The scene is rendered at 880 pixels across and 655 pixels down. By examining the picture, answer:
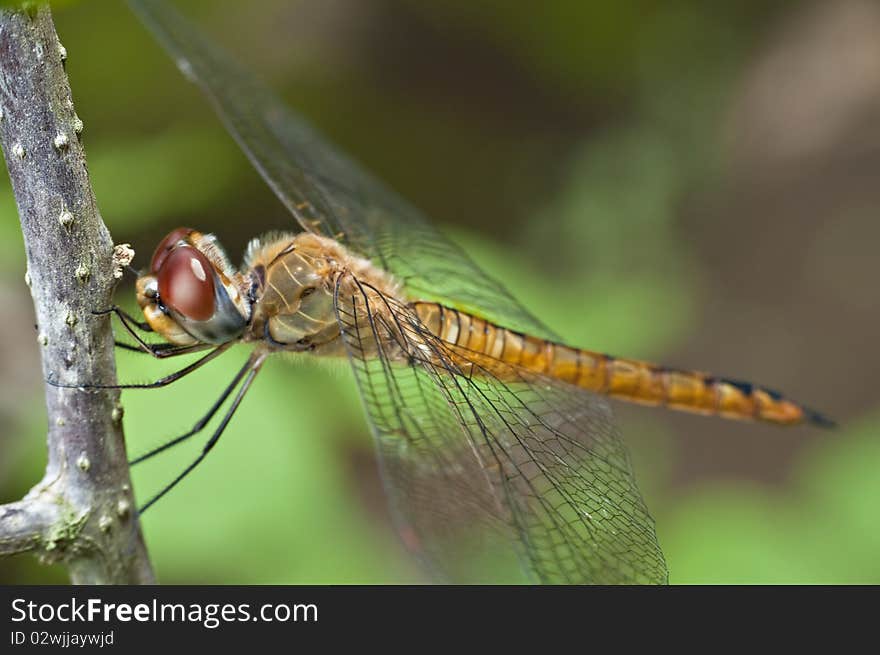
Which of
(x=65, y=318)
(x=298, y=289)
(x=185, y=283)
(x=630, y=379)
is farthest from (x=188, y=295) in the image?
(x=630, y=379)

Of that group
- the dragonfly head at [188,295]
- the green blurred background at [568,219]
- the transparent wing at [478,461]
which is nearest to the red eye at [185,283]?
the dragonfly head at [188,295]

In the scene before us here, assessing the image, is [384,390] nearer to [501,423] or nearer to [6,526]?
[501,423]

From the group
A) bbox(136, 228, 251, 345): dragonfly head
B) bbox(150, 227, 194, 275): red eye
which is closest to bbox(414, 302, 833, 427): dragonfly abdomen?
bbox(136, 228, 251, 345): dragonfly head

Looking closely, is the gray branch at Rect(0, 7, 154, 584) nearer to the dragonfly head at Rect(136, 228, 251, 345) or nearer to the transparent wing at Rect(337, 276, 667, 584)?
the dragonfly head at Rect(136, 228, 251, 345)

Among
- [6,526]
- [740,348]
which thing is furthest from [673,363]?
[6,526]

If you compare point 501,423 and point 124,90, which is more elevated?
point 124,90

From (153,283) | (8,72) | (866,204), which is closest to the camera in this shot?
(8,72)
